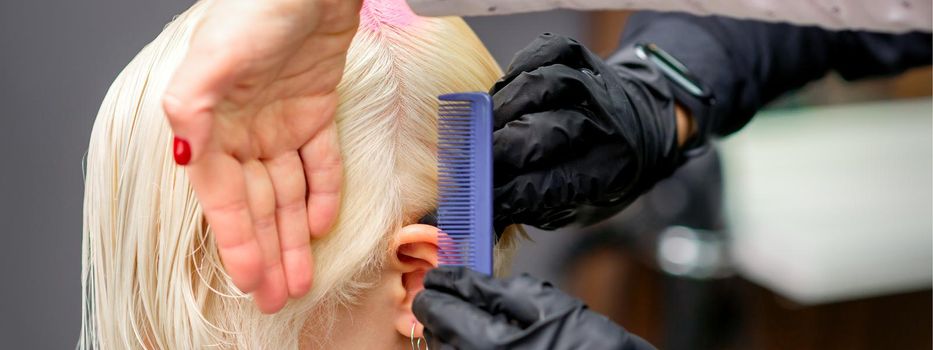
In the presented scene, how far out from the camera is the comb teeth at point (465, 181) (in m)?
0.91

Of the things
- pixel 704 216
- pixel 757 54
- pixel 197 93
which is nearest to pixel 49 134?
pixel 197 93

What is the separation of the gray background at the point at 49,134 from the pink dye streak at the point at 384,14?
59 cm

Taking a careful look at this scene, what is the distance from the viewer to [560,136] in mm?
1083

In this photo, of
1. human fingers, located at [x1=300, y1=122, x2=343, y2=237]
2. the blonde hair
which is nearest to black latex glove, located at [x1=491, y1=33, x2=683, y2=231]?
the blonde hair

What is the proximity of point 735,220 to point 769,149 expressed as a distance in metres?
0.20

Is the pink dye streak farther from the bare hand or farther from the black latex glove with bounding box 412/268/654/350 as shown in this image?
the black latex glove with bounding box 412/268/654/350

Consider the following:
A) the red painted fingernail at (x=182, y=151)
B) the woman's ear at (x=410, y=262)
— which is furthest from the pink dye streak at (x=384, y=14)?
the red painted fingernail at (x=182, y=151)

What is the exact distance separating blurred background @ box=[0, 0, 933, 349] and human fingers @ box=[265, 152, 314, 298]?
0.75m

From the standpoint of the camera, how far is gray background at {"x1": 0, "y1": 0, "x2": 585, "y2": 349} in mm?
1561

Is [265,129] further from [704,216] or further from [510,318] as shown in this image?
[704,216]

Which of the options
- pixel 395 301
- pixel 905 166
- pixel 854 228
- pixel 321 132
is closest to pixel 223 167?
pixel 321 132

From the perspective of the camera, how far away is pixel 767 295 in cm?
243

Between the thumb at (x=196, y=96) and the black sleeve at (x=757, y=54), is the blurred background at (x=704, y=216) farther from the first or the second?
the thumb at (x=196, y=96)

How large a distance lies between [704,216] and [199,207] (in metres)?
1.68
